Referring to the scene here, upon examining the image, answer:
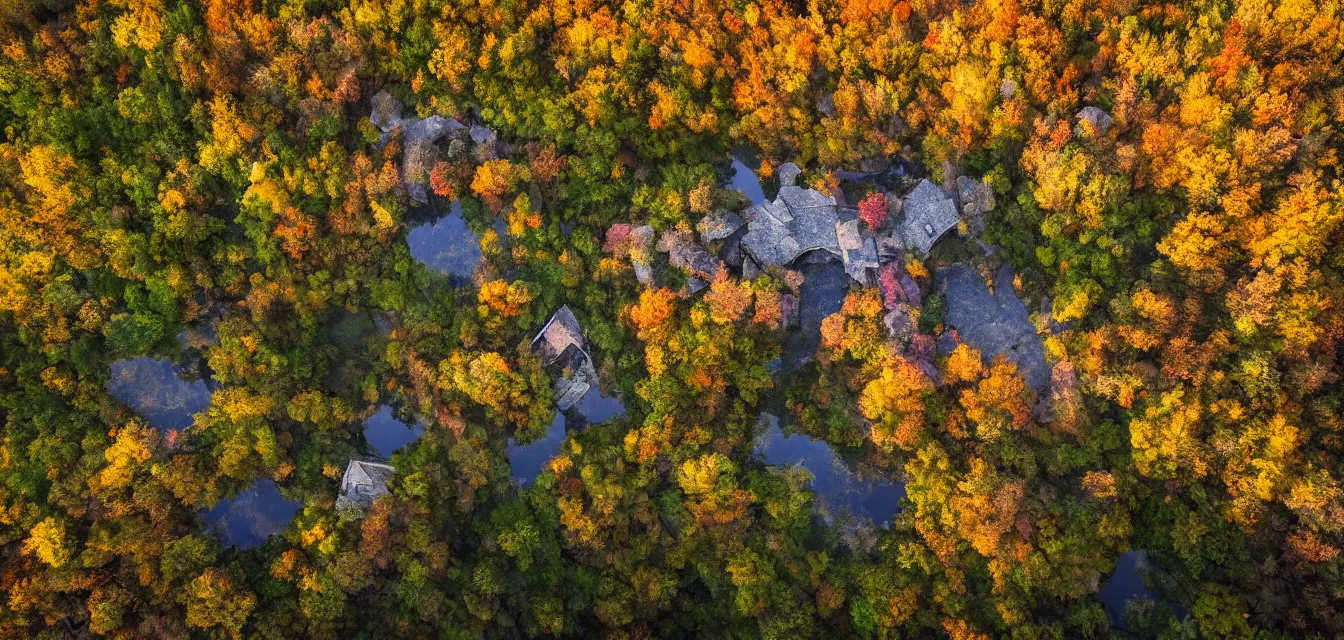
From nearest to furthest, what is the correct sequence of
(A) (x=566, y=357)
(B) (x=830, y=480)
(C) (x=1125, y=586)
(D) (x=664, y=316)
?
(C) (x=1125, y=586) < (D) (x=664, y=316) < (B) (x=830, y=480) < (A) (x=566, y=357)

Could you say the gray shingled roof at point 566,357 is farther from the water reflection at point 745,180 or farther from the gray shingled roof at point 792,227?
the water reflection at point 745,180

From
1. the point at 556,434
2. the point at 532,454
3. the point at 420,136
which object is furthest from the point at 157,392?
the point at 556,434

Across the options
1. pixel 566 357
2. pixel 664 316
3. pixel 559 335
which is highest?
pixel 664 316

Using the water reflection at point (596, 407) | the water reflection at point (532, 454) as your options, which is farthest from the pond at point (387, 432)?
the water reflection at point (596, 407)

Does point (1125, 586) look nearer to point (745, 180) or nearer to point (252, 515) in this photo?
point (745, 180)

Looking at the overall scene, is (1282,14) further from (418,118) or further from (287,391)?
(287,391)

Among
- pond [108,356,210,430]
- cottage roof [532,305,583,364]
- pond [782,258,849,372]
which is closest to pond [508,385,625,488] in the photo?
cottage roof [532,305,583,364]
